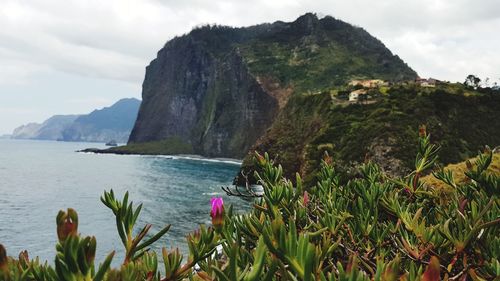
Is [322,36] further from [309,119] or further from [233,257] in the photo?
[233,257]

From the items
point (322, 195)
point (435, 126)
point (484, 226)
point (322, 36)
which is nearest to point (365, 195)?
point (322, 195)

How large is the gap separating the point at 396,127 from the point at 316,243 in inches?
2214

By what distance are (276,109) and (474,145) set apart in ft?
292

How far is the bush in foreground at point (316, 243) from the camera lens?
162 cm

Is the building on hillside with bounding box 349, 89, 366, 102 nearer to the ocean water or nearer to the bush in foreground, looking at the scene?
the ocean water

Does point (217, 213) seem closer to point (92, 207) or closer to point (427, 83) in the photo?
point (92, 207)

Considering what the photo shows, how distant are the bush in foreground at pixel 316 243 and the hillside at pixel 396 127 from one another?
45417mm

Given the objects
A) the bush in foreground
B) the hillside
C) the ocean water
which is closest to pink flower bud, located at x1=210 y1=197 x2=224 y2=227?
the bush in foreground

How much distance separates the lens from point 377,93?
68.9 m

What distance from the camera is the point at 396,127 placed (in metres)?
56.0

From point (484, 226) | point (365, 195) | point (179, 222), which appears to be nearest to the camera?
point (484, 226)

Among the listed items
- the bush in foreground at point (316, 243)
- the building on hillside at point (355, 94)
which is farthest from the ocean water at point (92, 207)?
the building on hillside at point (355, 94)

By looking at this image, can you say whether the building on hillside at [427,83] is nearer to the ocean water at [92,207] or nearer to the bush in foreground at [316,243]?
the ocean water at [92,207]

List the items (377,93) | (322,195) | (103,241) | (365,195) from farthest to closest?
1. (377,93)
2. (103,241)
3. (322,195)
4. (365,195)
